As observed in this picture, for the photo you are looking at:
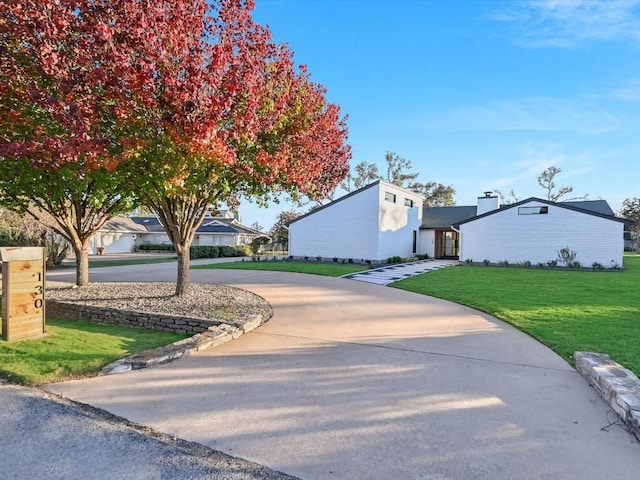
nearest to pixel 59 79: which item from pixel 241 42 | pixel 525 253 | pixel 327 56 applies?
pixel 241 42

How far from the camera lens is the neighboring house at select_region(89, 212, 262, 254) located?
37125mm

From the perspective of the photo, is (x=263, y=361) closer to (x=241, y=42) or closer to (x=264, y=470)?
(x=264, y=470)

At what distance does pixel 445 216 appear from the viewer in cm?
2688

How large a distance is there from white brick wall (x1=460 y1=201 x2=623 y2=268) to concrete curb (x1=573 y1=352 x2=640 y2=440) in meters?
18.0

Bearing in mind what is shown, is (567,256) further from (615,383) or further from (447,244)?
(615,383)

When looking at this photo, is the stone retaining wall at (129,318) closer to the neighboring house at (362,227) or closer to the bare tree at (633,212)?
the neighboring house at (362,227)

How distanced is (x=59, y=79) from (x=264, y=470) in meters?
6.11

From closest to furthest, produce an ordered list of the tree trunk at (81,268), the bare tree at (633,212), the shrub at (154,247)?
the tree trunk at (81,268) → the shrub at (154,247) → the bare tree at (633,212)

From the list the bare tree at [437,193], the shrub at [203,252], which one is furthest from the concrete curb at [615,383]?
the bare tree at [437,193]

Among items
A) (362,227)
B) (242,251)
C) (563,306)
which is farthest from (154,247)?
(563,306)

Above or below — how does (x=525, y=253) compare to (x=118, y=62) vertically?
below

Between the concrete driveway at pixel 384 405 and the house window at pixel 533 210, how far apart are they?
56.5 ft

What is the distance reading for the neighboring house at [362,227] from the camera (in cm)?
2095

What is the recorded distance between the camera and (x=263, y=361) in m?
5.05
